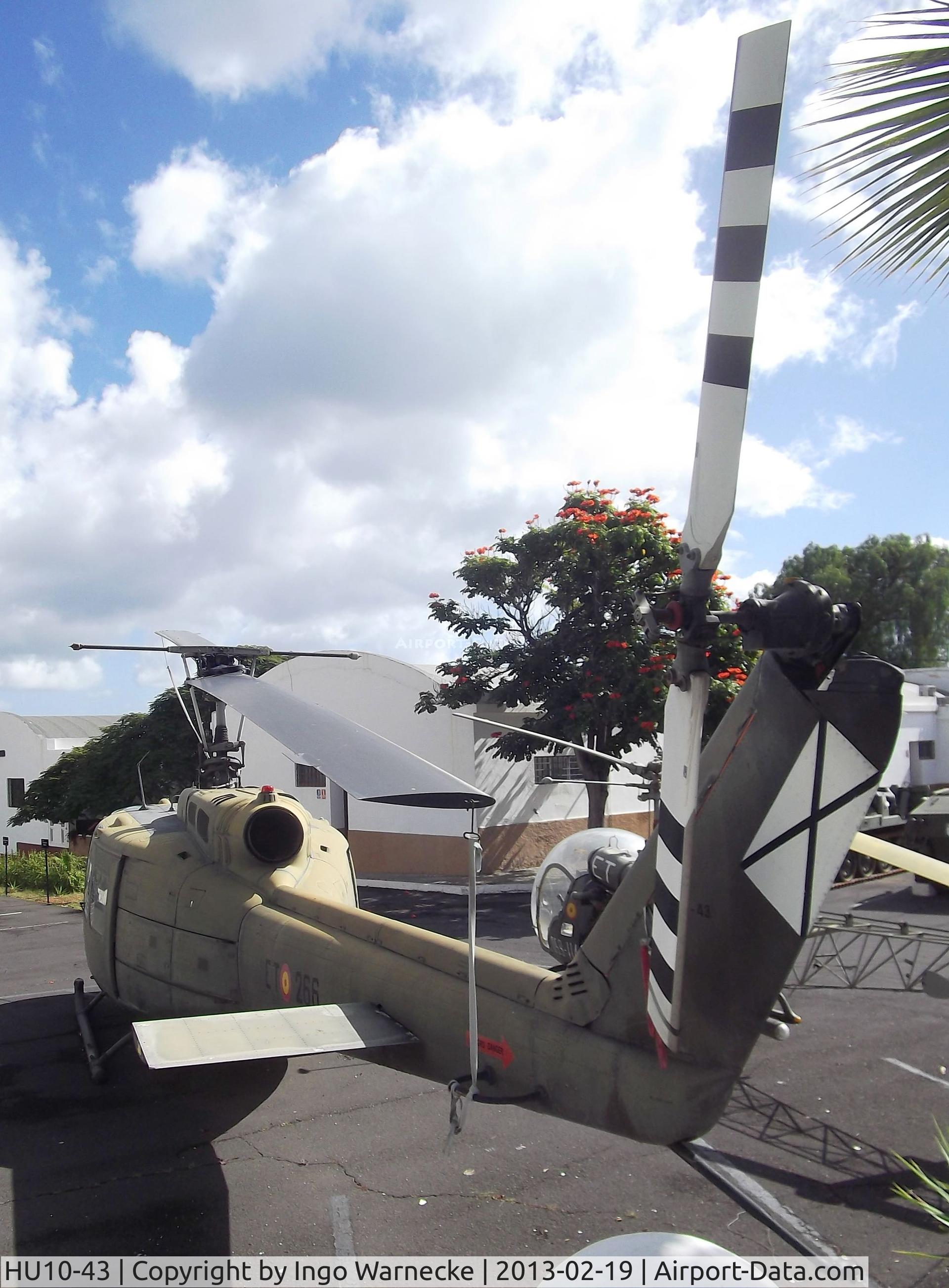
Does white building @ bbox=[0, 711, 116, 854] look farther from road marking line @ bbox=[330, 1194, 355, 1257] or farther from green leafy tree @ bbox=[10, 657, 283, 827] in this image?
road marking line @ bbox=[330, 1194, 355, 1257]

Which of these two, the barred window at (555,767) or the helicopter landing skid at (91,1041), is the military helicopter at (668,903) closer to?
the helicopter landing skid at (91,1041)

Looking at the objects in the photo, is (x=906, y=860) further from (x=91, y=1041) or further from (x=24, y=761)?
(x=24, y=761)

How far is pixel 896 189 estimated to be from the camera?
415 centimetres

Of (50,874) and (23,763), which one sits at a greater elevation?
(23,763)

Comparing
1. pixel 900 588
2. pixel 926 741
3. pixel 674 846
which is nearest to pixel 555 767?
pixel 926 741

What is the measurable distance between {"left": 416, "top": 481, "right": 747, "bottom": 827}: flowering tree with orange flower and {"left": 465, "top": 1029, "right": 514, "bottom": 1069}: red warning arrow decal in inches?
380

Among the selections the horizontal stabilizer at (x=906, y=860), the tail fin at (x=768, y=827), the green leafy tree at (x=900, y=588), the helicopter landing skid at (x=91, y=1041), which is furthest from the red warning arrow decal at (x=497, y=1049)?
the green leafy tree at (x=900, y=588)

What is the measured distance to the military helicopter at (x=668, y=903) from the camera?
237cm

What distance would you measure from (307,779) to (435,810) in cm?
352

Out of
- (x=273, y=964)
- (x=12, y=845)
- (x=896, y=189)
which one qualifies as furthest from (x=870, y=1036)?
(x=12, y=845)

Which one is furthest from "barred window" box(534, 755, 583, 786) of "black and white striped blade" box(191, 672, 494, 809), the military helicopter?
"black and white striped blade" box(191, 672, 494, 809)

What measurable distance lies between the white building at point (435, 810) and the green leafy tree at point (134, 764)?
1853mm

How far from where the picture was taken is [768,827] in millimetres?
2984

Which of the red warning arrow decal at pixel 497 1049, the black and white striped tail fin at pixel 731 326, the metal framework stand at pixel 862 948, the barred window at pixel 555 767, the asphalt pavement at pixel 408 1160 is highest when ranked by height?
the black and white striped tail fin at pixel 731 326
